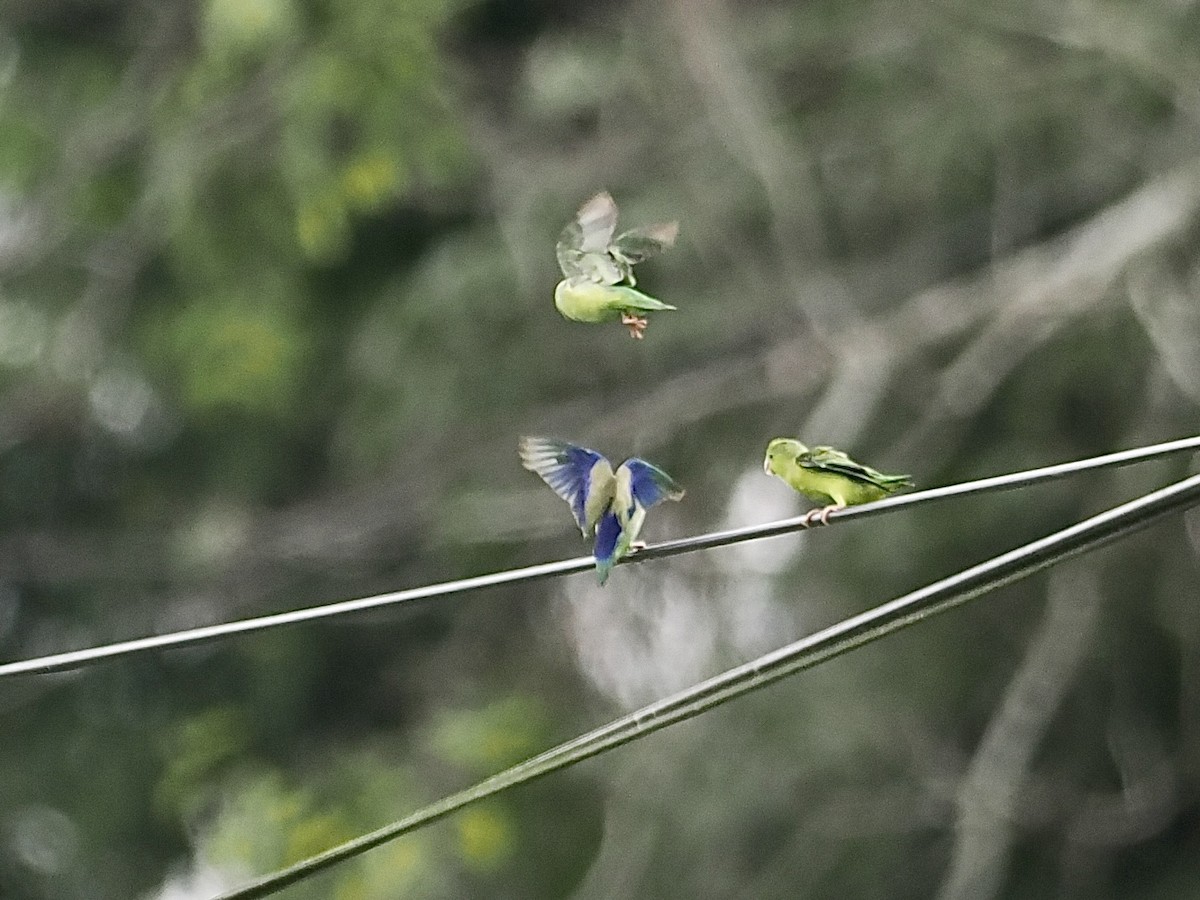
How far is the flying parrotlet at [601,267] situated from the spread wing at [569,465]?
139 mm

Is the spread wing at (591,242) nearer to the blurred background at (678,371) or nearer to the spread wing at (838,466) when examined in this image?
the spread wing at (838,466)

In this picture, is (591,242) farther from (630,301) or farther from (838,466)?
(838,466)

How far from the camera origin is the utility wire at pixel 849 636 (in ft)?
4.66

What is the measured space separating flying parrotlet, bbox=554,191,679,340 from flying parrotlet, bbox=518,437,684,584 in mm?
138

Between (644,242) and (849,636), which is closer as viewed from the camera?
(849,636)

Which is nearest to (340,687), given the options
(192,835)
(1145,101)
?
(192,835)

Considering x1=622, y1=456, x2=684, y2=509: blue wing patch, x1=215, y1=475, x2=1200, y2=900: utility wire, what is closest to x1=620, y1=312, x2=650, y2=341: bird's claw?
x1=622, y1=456, x2=684, y2=509: blue wing patch

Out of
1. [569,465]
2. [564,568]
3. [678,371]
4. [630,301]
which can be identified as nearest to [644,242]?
[630,301]

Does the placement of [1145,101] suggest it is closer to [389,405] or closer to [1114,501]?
[1114,501]

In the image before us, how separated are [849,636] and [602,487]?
25 centimetres

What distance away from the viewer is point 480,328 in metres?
5.72

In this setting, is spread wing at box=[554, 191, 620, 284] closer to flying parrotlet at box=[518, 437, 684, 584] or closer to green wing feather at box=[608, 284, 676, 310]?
green wing feather at box=[608, 284, 676, 310]

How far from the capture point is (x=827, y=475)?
1.99 meters

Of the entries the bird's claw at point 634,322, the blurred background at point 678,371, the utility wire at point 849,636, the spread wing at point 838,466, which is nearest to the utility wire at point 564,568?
the utility wire at point 849,636
